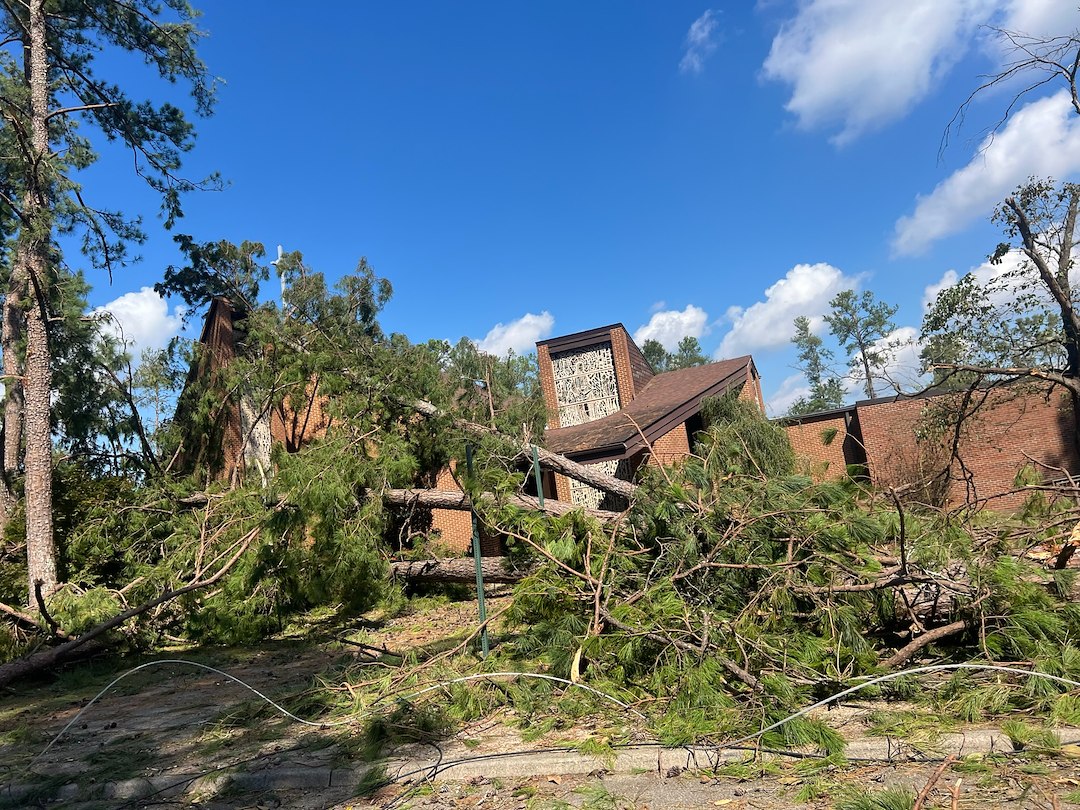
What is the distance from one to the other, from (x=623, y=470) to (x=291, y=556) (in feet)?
29.4

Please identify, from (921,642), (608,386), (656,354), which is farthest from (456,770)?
(656,354)

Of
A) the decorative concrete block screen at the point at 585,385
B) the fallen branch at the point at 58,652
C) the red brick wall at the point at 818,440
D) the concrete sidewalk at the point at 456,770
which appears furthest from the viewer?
the decorative concrete block screen at the point at 585,385

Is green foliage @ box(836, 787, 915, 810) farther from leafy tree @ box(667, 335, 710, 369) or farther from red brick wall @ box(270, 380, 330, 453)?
leafy tree @ box(667, 335, 710, 369)

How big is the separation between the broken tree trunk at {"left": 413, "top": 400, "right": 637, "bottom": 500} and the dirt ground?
13.3ft

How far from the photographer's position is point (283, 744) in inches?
166

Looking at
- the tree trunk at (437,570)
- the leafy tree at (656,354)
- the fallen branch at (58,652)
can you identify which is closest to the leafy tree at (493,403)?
the tree trunk at (437,570)

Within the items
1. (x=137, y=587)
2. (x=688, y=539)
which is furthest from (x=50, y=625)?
(x=688, y=539)

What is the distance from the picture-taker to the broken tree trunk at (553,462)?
364 inches

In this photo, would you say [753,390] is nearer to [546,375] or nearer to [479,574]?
[546,375]

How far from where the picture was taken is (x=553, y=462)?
10539 mm

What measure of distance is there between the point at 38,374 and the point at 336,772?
309 inches

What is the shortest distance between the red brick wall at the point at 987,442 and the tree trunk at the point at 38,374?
48.9 ft

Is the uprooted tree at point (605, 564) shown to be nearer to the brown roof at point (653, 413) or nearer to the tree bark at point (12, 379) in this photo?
the tree bark at point (12, 379)

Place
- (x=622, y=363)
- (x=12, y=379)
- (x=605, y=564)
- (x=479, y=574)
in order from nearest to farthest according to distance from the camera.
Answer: (x=605, y=564) < (x=479, y=574) < (x=12, y=379) < (x=622, y=363)
